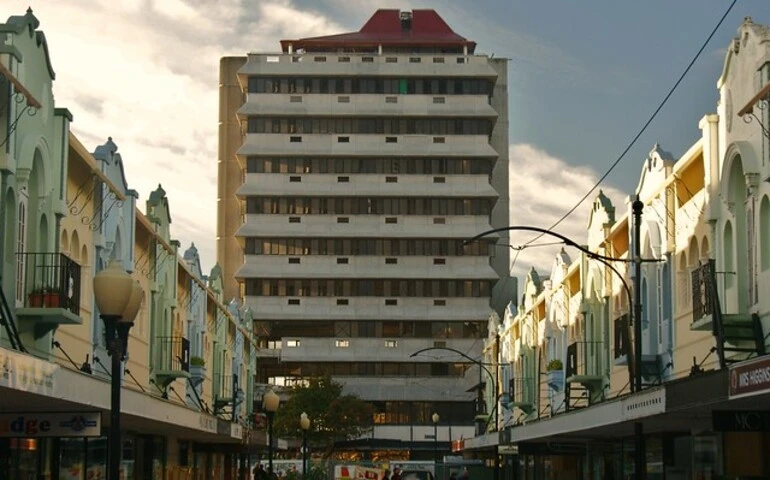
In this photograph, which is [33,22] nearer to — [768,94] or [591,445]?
[768,94]

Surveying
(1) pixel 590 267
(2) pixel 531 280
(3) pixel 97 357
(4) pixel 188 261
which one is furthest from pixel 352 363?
(3) pixel 97 357

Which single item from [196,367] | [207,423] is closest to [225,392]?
[196,367]

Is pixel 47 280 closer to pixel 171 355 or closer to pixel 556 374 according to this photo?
pixel 171 355

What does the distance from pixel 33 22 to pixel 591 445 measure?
24.5m

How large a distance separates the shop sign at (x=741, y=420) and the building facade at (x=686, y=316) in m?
0.02

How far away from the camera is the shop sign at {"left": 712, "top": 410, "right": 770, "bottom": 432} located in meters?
23.5

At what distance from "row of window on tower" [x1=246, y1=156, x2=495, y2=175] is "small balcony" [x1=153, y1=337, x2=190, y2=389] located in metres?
67.2

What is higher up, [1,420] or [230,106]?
[230,106]

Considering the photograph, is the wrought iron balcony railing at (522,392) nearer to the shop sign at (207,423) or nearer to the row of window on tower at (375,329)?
the shop sign at (207,423)

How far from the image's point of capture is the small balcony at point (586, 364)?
43.8 metres

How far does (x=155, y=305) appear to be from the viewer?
141ft

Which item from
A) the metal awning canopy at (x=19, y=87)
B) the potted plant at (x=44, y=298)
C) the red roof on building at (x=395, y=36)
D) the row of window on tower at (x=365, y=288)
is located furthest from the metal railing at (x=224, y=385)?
the red roof on building at (x=395, y=36)

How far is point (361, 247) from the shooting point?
112m

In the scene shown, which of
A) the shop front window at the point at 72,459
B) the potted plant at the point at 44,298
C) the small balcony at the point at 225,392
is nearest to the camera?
the potted plant at the point at 44,298
